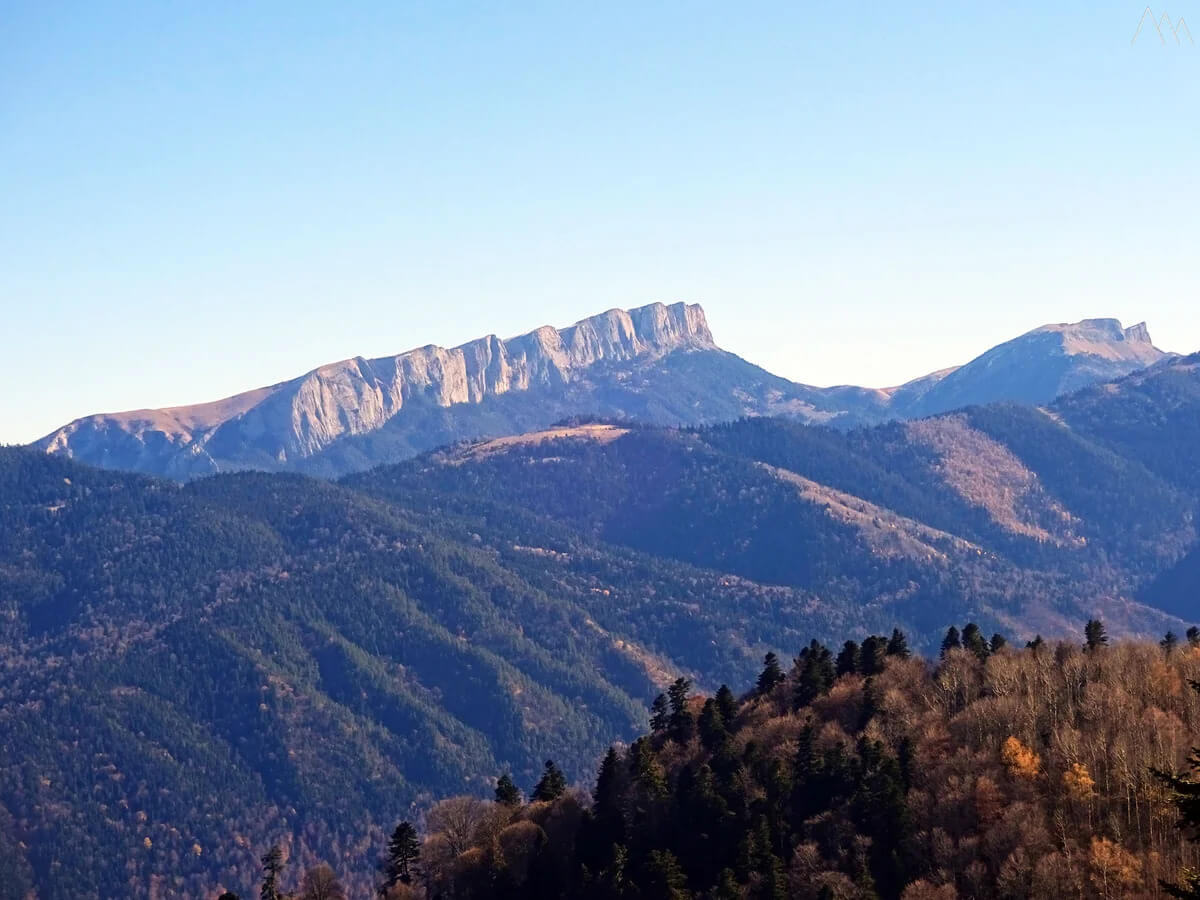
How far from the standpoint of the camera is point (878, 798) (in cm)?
13162

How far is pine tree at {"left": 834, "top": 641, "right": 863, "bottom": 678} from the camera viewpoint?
17338cm

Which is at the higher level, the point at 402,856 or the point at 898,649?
the point at 898,649

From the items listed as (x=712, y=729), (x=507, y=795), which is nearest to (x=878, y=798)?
(x=712, y=729)

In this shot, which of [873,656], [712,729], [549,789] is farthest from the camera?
[873,656]

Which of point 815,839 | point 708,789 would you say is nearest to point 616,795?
point 708,789

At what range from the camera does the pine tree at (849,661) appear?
17338 centimetres

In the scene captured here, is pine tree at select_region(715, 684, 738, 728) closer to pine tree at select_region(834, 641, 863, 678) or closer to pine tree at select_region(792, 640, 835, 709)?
pine tree at select_region(792, 640, 835, 709)

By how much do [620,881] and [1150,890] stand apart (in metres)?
47.4

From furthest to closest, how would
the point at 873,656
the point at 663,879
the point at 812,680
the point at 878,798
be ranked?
the point at 873,656 < the point at 812,680 < the point at 663,879 < the point at 878,798

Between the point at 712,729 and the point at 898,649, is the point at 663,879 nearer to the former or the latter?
the point at 712,729

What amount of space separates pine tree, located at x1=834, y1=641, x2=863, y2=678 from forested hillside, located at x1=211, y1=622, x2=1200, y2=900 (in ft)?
1.27

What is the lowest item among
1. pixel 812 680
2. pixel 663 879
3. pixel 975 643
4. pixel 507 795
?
pixel 663 879

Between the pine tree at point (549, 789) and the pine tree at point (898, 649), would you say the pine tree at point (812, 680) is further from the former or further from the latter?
the pine tree at point (549, 789)

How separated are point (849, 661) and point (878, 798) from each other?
4427cm
